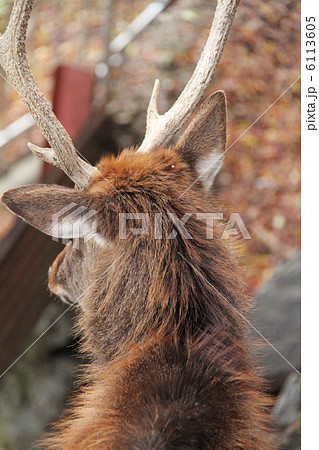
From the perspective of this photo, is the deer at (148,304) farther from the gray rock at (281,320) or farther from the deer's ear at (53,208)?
the gray rock at (281,320)

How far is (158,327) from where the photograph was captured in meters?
0.99

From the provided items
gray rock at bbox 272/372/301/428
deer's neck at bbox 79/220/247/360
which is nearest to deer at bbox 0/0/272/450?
deer's neck at bbox 79/220/247/360

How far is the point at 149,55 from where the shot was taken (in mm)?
2453

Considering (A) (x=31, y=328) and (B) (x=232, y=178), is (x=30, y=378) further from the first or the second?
(B) (x=232, y=178)

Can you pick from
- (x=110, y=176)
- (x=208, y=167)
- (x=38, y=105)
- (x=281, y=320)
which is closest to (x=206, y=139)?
(x=208, y=167)

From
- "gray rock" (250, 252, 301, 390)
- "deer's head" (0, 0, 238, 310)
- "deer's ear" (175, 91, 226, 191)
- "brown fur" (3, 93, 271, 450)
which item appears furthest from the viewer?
"gray rock" (250, 252, 301, 390)

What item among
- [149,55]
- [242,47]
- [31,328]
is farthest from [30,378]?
[242,47]

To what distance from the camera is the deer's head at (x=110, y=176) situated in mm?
1015

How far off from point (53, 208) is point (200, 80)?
48 centimetres

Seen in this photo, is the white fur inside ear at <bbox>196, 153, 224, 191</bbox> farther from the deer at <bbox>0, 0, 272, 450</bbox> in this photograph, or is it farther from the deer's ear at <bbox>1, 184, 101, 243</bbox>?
the deer's ear at <bbox>1, 184, 101, 243</bbox>

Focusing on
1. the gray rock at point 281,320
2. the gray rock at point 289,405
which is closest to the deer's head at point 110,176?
the gray rock at point 281,320

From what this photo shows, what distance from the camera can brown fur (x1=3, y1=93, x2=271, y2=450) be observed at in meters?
0.91

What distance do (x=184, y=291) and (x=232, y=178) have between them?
1.84m

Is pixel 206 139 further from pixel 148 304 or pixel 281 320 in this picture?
pixel 281 320
